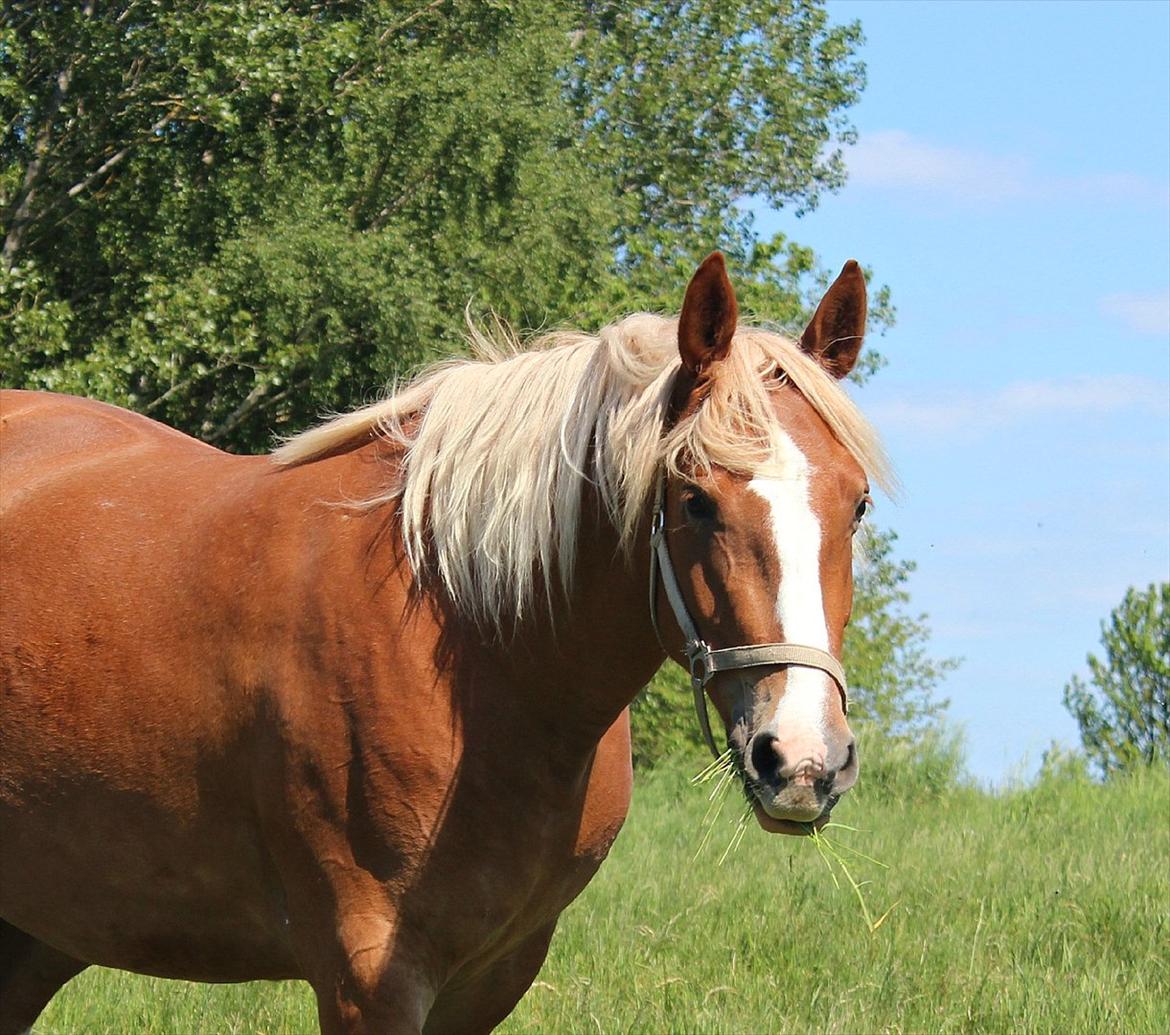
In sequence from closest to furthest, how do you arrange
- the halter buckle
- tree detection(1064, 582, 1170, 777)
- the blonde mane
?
the halter buckle → the blonde mane → tree detection(1064, 582, 1170, 777)

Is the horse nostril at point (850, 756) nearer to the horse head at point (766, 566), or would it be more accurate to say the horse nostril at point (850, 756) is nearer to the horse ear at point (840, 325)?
the horse head at point (766, 566)

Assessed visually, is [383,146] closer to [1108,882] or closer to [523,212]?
[523,212]

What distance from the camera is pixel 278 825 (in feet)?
10.6

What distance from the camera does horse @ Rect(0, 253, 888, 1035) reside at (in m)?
2.85

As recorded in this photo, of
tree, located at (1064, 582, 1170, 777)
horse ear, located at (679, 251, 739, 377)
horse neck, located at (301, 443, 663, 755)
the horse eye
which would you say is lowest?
tree, located at (1064, 582, 1170, 777)

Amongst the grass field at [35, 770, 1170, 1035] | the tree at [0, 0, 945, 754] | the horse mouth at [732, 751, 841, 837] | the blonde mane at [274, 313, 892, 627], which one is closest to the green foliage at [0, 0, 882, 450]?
the tree at [0, 0, 945, 754]

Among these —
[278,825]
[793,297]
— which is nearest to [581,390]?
[278,825]

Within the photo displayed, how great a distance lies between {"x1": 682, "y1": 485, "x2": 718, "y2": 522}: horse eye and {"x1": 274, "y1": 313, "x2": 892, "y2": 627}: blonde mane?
0.05 m

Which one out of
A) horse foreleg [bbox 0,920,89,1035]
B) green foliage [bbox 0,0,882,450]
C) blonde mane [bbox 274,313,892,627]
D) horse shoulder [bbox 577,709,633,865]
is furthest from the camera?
green foliage [bbox 0,0,882,450]

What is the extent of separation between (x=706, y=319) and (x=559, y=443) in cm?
42

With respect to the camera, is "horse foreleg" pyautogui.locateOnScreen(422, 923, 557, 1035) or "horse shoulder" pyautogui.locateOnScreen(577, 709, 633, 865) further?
"horse foreleg" pyautogui.locateOnScreen(422, 923, 557, 1035)

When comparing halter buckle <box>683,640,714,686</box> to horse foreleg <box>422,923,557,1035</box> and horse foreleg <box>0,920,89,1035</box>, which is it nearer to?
horse foreleg <box>422,923,557,1035</box>

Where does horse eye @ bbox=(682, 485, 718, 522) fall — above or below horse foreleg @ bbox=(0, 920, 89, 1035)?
above

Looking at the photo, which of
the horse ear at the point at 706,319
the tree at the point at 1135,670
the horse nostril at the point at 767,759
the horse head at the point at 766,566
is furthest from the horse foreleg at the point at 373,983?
the tree at the point at 1135,670
